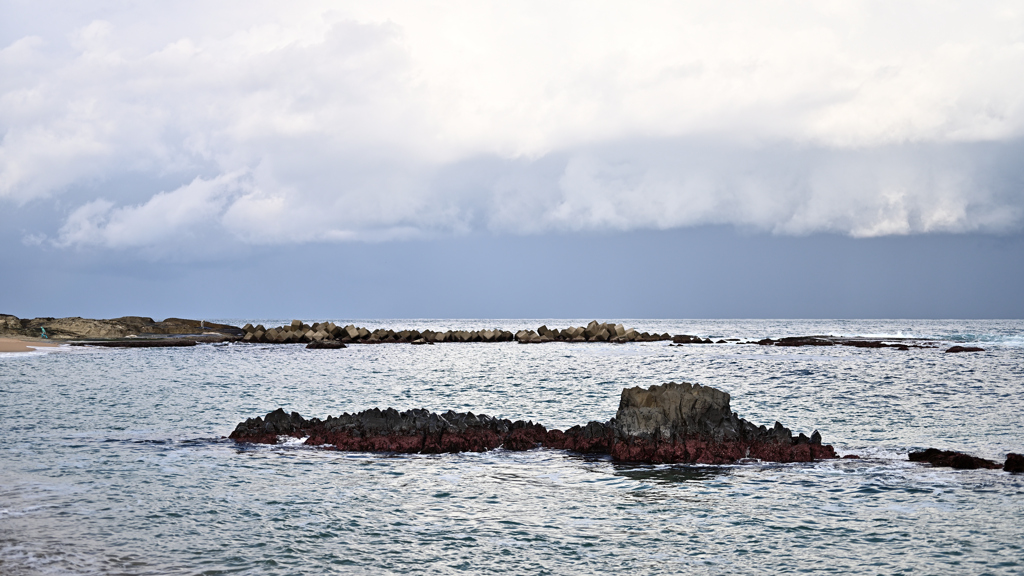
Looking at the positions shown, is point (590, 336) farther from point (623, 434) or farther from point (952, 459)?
point (952, 459)

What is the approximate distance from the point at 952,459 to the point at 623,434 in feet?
24.9

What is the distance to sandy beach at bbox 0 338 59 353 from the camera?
2612 inches

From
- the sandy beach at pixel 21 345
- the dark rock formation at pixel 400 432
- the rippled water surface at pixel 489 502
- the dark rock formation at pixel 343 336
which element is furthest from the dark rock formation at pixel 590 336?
the dark rock formation at pixel 400 432

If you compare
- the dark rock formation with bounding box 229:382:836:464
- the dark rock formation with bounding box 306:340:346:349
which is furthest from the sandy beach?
the dark rock formation with bounding box 229:382:836:464

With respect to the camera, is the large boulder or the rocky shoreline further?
the rocky shoreline

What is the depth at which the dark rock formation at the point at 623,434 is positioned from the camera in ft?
59.5

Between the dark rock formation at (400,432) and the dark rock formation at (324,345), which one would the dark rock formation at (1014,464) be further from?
the dark rock formation at (324,345)

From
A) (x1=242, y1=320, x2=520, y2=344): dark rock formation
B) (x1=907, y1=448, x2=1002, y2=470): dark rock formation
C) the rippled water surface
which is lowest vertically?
the rippled water surface

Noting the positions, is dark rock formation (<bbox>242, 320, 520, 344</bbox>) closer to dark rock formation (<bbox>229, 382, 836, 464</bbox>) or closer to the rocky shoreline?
the rocky shoreline

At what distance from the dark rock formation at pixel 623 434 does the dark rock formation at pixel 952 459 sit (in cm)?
195

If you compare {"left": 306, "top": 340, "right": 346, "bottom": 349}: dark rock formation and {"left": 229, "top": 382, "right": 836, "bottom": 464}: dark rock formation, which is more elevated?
{"left": 306, "top": 340, "right": 346, "bottom": 349}: dark rock formation

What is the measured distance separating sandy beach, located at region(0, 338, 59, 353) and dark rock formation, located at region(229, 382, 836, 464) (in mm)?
58127

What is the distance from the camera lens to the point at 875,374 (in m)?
44.8

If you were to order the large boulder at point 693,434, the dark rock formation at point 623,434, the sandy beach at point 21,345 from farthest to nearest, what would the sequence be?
the sandy beach at point 21,345, the dark rock formation at point 623,434, the large boulder at point 693,434
